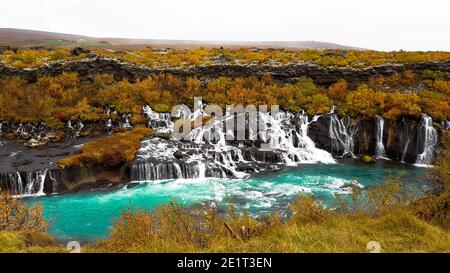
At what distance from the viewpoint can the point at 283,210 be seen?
22.3m

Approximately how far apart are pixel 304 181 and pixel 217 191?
7.13 metres

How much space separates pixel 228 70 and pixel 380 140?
22.7 meters

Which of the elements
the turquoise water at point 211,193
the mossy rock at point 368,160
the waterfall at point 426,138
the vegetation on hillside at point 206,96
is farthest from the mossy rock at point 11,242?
the waterfall at point 426,138

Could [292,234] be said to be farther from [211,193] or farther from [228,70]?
[228,70]

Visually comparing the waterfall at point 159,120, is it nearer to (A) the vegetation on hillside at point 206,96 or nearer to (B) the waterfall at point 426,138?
(A) the vegetation on hillside at point 206,96

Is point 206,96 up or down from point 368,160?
up

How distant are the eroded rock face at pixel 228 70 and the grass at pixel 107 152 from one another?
17631mm

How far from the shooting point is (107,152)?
29.5 meters

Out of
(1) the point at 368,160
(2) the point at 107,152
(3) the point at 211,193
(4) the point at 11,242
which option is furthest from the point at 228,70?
(4) the point at 11,242

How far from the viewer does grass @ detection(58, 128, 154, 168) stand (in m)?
28.0

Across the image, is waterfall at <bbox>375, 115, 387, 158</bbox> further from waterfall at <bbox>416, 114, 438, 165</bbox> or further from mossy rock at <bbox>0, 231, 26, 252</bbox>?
mossy rock at <bbox>0, 231, 26, 252</bbox>
